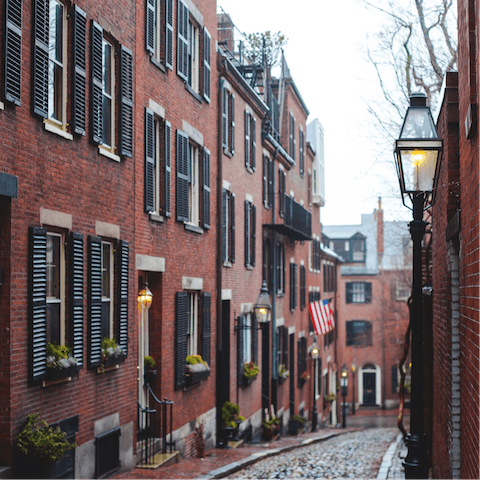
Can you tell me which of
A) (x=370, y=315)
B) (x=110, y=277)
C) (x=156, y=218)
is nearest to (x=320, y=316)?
(x=156, y=218)

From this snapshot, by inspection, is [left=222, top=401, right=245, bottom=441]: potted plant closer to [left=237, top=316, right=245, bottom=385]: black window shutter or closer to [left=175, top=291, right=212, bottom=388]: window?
[left=175, top=291, right=212, bottom=388]: window

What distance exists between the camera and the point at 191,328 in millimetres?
16719

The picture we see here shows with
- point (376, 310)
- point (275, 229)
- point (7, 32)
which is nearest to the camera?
point (7, 32)

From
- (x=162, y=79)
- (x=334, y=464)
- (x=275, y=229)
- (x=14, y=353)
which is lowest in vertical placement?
(x=334, y=464)

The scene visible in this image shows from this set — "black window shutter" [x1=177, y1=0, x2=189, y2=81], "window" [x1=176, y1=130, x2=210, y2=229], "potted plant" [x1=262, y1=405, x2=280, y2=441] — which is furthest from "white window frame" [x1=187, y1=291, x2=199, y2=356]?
"potted plant" [x1=262, y1=405, x2=280, y2=441]

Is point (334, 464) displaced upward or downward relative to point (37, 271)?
downward

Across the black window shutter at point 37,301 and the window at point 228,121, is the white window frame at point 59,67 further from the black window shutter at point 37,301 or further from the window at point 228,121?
the window at point 228,121

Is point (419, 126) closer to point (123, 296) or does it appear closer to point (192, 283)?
point (123, 296)

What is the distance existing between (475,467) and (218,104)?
557 inches

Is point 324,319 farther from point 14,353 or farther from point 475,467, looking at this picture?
point 475,467

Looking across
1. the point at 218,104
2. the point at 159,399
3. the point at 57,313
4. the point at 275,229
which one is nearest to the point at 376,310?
the point at 275,229

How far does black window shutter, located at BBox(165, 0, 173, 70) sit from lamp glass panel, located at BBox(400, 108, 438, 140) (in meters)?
8.05

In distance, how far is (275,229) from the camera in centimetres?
2619

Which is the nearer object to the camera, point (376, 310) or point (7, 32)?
point (7, 32)
